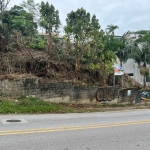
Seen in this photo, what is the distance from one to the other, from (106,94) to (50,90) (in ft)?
15.5

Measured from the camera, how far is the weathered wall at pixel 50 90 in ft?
39.0

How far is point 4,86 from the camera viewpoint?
11.9 m

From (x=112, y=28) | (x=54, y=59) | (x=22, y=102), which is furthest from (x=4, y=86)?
(x=112, y=28)

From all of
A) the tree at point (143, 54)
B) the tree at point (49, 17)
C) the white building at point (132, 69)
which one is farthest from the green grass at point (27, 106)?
the white building at point (132, 69)

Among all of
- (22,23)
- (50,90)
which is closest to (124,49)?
(22,23)

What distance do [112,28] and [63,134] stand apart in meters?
27.3

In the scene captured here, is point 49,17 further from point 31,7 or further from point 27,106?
point 27,106

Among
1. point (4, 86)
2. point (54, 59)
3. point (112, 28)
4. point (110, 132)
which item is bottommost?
point (110, 132)

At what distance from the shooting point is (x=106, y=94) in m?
15.9

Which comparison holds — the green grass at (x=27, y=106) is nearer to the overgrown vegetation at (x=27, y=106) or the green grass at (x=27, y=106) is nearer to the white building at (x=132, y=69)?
the overgrown vegetation at (x=27, y=106)

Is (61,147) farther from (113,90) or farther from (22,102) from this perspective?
(113,90)

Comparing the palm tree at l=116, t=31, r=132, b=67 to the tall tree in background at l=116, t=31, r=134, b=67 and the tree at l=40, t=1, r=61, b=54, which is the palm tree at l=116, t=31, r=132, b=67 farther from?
the tree at l=40, t=1, r=61, b=54

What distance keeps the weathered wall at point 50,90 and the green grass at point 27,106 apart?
0.52 meters

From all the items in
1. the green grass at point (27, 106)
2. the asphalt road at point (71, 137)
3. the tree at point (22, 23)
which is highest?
the tree at point (22, 23)
